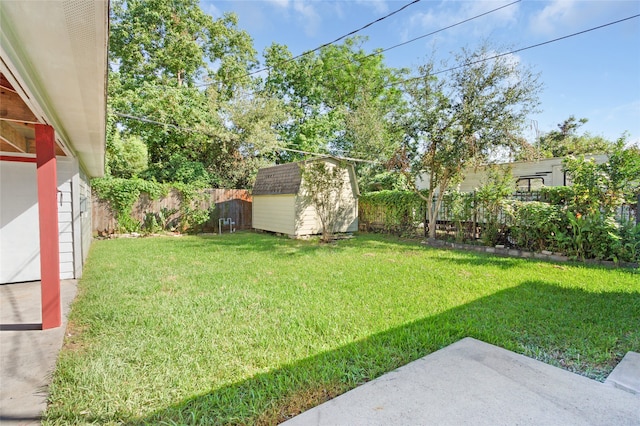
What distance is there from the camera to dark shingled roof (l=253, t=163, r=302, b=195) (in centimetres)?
1060

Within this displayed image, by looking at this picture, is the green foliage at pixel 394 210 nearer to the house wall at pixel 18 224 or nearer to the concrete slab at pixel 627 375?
the concrete slab at pixel 627 375

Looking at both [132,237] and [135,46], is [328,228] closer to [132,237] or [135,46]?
[132,237]

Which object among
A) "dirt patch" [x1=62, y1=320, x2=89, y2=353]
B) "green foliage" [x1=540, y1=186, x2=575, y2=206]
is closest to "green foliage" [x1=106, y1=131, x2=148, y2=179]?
"dirt patch" [x1=62, y1=320, x2=89, y2=353]

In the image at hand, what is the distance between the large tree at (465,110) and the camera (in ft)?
26.0

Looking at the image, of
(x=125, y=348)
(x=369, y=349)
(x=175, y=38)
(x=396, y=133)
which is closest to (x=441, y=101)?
(x=396, y=133)

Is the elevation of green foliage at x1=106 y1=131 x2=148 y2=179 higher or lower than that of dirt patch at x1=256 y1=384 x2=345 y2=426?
higher

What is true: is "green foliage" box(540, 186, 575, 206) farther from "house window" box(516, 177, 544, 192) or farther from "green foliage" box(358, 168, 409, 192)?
"green foliage" box(358, 168, 409, 192)

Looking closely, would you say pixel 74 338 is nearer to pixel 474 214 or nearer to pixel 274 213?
pixel 274 213

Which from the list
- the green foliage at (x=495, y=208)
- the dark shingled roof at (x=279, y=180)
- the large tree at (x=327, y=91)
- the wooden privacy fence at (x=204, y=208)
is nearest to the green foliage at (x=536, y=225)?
the green foliage at (x=495, y=208)

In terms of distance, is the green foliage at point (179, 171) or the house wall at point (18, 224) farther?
the green foliage at point (179, 171)

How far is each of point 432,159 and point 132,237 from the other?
10145mm

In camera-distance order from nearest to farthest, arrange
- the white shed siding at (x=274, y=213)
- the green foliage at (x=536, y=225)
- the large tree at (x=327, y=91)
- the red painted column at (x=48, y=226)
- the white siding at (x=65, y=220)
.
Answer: the red painted column at (x=48, y=226) → the white siding at (x=65, y=220) → the green foliage at (x=536, y=225) → the white shed siding at (x=274, y=213) → the large tree at (x=327, y=91)

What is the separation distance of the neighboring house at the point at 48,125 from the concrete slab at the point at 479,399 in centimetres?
267

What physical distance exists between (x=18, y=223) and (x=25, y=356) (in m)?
3.31
